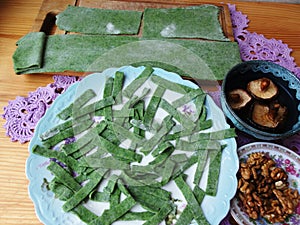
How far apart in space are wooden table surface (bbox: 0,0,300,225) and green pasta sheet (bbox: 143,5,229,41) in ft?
0.39

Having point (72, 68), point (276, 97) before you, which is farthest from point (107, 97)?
point (276, 97)

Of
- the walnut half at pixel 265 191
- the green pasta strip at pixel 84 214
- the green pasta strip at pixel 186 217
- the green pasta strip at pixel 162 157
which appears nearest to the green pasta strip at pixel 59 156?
the green pasta strip at pixel 84 214

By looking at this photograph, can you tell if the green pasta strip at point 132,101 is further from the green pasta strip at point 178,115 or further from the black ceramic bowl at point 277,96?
the black ceramic bowl at point 277,96

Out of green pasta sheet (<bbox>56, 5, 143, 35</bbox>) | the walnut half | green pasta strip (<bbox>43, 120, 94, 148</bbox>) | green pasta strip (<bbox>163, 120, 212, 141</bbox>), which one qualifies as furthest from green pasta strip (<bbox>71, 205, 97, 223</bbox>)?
green pasta sheet (<bbox>56, 5, 143, 35</bbox>)

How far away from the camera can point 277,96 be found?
1.07 metres

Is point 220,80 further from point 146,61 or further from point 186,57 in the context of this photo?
point 146,61

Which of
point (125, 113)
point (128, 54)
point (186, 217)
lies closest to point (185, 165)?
point (186, 217)

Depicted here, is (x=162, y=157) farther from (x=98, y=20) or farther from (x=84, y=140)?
(x=98, y=20)

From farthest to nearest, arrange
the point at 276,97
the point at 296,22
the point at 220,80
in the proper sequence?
the point at 296,22 < the point at 220,80 < the point at 276,97

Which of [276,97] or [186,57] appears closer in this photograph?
[276,97]

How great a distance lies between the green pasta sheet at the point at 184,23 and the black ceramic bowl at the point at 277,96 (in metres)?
0.27

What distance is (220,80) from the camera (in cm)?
120

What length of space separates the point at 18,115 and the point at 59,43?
354 millimetres

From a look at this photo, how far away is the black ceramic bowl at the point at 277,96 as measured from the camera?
3.26 feet
